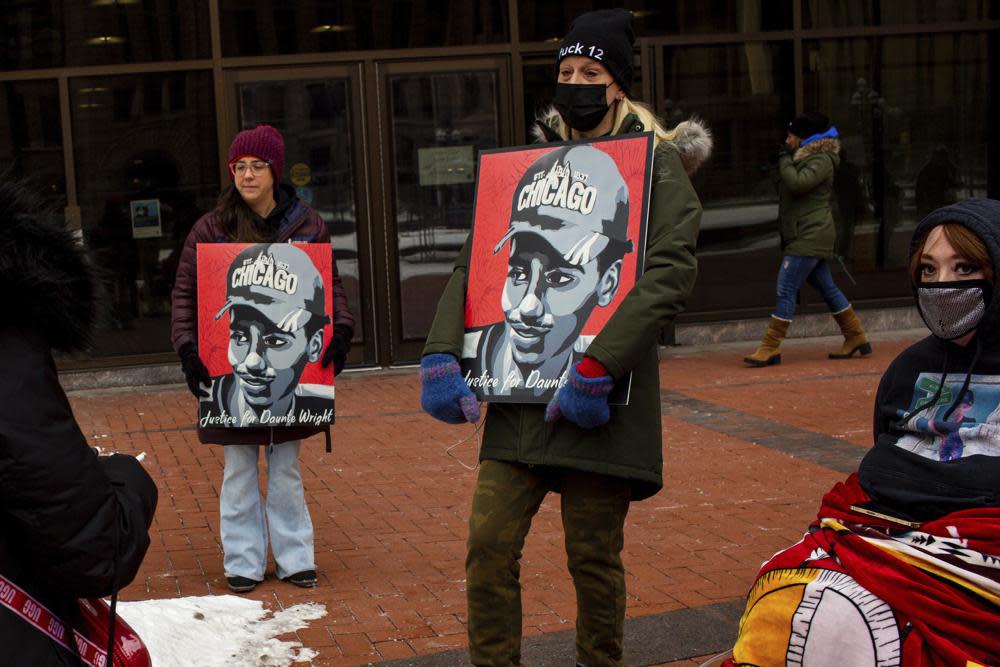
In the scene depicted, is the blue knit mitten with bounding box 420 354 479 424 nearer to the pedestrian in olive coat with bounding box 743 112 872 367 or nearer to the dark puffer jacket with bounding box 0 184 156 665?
the dark puffer jacket with bounding box 0 184 156 665

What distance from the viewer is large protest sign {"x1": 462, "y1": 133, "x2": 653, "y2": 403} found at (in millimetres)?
3717

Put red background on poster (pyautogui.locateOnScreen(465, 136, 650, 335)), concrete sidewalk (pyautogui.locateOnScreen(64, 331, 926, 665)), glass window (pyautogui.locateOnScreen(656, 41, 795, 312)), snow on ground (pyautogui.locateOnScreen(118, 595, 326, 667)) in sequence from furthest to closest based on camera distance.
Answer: glass window (pyautogui.locateOnScreen(656, 41, 795, 312)) < concrete sidewalk (pyautogui.locateOnScreen(64, 331, 926, 665)) < snow on ground (pyautogui.locateOnScreen(118, 595, 326, 667)) < red background on poster (pyautogui.locateOnScreen(465, 136, 650, 335))

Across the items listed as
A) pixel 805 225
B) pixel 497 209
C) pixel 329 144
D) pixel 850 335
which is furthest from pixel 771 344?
pixel 497 209

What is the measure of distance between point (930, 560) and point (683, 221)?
1.29 meters

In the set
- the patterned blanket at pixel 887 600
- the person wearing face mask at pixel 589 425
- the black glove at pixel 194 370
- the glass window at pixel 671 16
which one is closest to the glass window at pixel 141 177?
the glass window at pixel 671 16

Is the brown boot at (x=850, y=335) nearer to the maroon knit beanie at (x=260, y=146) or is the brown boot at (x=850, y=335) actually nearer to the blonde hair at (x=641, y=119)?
the maroon knit beanie at (x=260, y=146)

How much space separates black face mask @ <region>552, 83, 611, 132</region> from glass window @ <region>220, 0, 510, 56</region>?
7.52 meters

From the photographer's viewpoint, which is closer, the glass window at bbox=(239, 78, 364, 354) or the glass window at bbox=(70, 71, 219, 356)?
the glass window at bbox=(70, 71, 219, 356)

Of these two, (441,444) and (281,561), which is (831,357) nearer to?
(441,444)

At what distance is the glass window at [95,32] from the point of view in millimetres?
10680

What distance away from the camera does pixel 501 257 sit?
391cm

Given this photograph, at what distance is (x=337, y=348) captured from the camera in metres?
5.55

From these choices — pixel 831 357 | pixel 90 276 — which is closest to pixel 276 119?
pixel 831 357

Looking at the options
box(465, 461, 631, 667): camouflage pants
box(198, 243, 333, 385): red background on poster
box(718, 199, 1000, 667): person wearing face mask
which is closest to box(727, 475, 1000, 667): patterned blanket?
box(718, 199, 1000, 667): person wearing face mask
